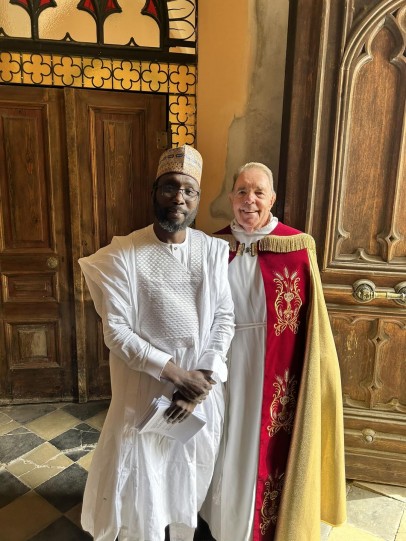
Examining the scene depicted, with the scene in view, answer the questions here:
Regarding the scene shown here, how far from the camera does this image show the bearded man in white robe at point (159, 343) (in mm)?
1251

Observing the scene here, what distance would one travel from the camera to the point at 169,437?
135 centimetres

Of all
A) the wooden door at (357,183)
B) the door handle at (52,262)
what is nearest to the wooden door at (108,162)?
the door handle at (52,262)

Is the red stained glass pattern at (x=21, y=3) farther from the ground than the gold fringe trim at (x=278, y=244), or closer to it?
farther from the ground

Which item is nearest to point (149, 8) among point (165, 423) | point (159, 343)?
point (159, 343)

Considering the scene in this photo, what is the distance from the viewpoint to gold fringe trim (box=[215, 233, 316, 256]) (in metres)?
1.49

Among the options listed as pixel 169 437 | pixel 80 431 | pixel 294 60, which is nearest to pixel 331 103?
pixel 294 60

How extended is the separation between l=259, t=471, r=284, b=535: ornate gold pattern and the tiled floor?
0.35 meters

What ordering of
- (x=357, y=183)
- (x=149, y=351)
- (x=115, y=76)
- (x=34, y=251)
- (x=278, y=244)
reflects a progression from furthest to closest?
(x=34, y=251) < (x=115, y=76) < (x=357, y=183) < (x=278, y=244) < (x=149, y=351)

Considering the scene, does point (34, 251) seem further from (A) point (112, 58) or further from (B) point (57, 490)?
(B) point (57, 490)

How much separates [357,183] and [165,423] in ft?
3.94

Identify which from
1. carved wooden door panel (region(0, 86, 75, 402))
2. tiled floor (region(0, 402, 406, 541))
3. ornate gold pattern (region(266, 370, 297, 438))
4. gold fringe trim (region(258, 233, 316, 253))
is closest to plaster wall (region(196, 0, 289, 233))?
gold fringe trim (region(258, 233, 316, 253))

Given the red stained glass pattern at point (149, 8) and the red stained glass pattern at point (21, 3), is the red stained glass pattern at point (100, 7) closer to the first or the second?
the red stained glass pattern at point (149, 8)

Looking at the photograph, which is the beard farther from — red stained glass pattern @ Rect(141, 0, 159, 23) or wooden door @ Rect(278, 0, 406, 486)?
red stained glass pattern @ Rect(141, 0, 159, 23)

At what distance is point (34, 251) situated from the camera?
252cm
